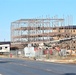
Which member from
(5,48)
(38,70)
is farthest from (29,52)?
(38,70)

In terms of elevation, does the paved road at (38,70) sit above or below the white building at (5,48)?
below

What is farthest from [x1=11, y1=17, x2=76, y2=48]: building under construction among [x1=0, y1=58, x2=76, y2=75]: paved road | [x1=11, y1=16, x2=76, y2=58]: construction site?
[x1=0, y1=58, x2=76, y2=75]: paved road

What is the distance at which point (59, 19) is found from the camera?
10719cm

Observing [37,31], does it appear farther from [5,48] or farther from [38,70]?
[38,70]

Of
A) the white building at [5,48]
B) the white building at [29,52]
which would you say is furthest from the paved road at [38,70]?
the white building at [5,48]

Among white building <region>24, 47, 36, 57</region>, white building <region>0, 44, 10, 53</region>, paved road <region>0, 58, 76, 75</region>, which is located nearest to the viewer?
paved road <region>0, 58, 76, 75</region>

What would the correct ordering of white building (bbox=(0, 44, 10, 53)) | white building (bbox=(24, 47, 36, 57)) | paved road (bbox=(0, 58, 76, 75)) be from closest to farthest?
paved road (bbox=(0, 58, 76, 75))
white building (bbox=(24, 47, 36, 57))
white building (bbox=(0, 44, 10, 53))

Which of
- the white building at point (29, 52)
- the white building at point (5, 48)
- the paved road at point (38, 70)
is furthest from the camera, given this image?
the white building at point (5, 48)

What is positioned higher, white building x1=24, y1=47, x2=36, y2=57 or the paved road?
white building x1=24, y1=47, x2=36, y2=57

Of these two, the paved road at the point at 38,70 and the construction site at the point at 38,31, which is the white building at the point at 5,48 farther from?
the paved road at the point at 38,70

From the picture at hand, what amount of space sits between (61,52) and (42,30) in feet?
148

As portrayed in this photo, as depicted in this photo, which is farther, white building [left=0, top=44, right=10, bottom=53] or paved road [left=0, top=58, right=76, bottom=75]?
white building [left=0, top=44, right=10, bottom=53]

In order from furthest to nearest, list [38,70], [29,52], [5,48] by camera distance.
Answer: [5,48] → [29,52] → [38,70]

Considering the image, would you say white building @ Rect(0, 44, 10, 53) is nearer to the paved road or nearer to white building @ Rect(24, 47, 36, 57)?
white building @ Rect(24, 47, 36, 57)
